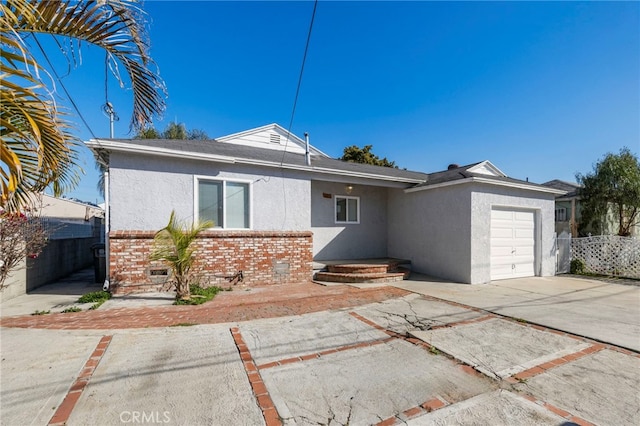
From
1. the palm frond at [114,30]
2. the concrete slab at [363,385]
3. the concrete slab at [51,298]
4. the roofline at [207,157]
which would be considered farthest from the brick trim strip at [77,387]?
the roofline at [207,157]

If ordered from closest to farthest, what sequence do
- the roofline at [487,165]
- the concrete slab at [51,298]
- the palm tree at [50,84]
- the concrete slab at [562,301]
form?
the palm tree at [50,84] < the concrete slab at [562,301] < the concrete slab at [51,298] < the roofline at [487,165]

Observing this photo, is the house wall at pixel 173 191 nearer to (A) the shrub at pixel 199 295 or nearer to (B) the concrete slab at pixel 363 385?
(A) the shrub at pixel 199 295

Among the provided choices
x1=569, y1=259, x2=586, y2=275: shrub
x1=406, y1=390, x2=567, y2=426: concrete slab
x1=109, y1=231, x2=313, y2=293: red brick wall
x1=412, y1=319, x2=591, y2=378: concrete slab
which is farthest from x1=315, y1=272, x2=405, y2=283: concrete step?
x1=569, y1=259, x2=586, y2=275: shrub

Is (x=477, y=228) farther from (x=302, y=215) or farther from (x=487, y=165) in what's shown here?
(x=487, y=165)

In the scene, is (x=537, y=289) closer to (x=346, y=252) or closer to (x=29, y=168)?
(x=346, y=252)

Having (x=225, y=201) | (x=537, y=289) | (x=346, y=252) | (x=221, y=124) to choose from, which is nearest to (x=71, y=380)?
(x=225, y=201)

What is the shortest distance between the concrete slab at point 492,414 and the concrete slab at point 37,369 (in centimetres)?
322

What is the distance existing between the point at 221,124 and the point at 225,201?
10834mm

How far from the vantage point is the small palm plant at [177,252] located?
5.77 meters

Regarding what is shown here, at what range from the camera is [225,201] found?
24.6 ft

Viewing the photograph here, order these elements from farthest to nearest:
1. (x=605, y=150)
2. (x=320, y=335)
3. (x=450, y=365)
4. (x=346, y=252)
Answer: (x=605, y=150) < (x=346, y=252) < (x=320, y=335) < (x=450, y=365)

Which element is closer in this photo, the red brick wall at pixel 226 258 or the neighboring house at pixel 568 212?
the red brick wall at pixel 226 258

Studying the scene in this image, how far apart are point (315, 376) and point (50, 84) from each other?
148 inches

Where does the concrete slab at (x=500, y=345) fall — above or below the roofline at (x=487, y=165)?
below
